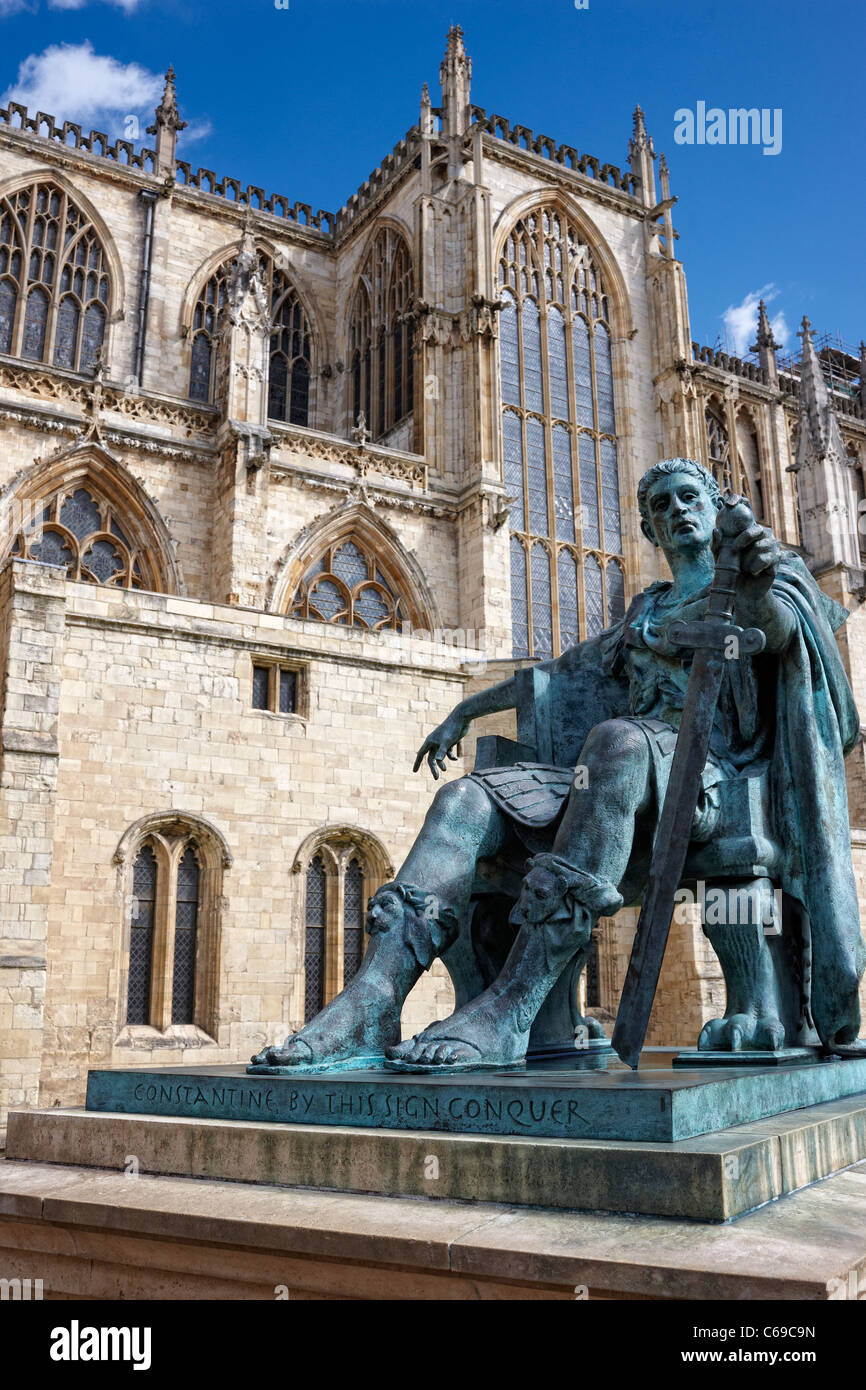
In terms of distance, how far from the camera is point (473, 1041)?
3.19m

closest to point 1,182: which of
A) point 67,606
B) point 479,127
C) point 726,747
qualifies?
point 479,127

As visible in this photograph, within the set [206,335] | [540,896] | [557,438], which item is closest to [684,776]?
[540,896]

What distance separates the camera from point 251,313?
23.9m

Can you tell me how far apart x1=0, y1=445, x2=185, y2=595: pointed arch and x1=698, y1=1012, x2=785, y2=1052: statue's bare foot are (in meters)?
19.0

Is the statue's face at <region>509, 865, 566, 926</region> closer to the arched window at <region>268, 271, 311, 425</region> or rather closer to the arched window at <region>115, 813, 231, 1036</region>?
the arched window at <region>115, 813, 231, 1036</region>

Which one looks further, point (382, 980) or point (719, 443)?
point (719, 443)

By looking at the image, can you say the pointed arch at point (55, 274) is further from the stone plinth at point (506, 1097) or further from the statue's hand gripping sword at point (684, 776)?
the stone plinth at point (506, 1097)

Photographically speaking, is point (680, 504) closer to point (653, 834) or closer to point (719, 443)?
point (653, 834)

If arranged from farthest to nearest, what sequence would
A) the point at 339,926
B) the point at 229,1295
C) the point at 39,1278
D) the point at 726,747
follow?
1. the point at 339,926
2. the point at 726,747
3. the point at 39,1278
4. the point at 229,1295

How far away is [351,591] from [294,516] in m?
1.95

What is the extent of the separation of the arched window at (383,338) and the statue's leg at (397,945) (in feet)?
83.6

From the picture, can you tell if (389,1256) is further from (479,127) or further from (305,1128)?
(479,127)

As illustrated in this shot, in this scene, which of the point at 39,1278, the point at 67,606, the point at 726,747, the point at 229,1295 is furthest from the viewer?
the point at 67,606

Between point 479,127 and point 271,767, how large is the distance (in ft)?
68.1
